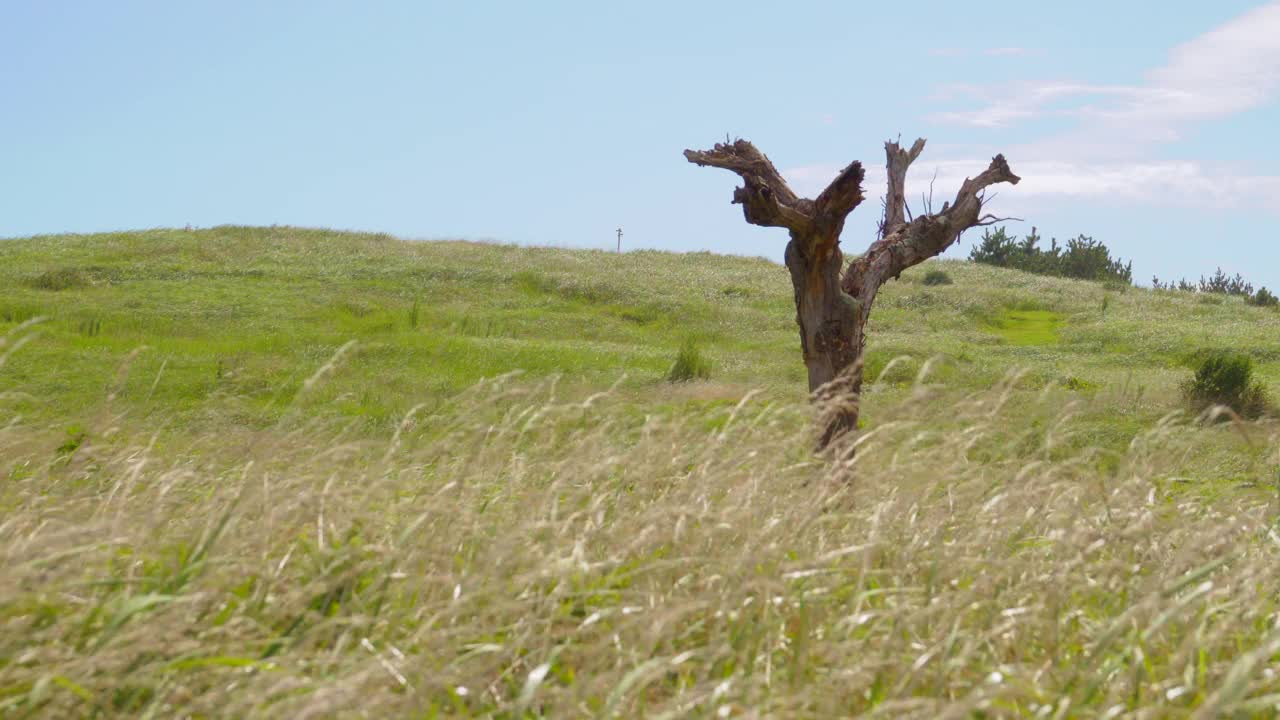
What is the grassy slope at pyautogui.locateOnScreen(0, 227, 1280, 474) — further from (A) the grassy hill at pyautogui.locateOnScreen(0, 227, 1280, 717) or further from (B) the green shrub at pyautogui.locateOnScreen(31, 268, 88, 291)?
(A) the grassy hill at pyautogui.locateOnScreen(0, 227, 1280, 717)

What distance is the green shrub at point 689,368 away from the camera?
2194 cm

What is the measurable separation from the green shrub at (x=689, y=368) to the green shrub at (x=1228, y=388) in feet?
28.4

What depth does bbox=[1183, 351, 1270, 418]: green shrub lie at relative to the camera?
2016 cm

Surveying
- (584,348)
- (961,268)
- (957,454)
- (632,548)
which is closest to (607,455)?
(632,548)

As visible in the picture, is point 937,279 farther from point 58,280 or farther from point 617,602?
point 617,602

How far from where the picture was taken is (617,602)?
4.42 m

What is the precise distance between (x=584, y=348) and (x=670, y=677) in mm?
21803

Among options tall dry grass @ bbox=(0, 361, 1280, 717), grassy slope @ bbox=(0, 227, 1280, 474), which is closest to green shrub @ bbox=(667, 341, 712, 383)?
grassy slope @ bbox=(0, 227, 1280, 474)

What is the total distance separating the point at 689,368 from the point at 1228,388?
9.57 m

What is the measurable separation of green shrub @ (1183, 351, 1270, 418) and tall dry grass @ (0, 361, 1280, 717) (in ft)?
52.9

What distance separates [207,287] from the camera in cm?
3247

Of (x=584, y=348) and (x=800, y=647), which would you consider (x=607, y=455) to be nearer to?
(x=800, y=647)

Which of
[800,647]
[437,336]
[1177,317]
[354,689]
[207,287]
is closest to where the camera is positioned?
[354,689]

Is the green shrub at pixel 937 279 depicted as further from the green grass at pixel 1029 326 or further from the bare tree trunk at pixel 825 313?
the bare tree trunk at pixel 825 313
